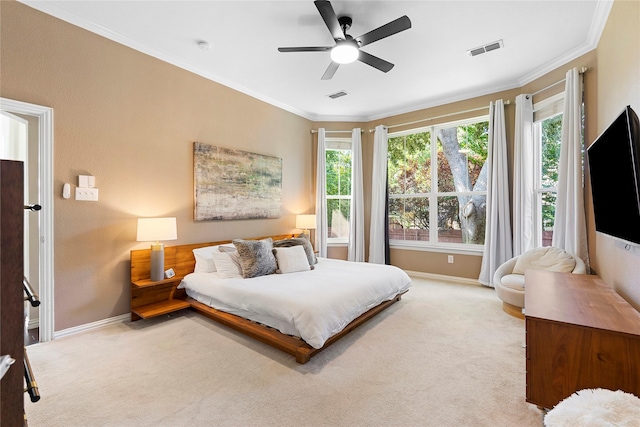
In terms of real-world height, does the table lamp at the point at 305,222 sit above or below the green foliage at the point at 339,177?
below

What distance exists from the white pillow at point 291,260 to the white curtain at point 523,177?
9.89 ft

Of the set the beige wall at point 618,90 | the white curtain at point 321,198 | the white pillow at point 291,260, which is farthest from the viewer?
the white curtain at point 321,198

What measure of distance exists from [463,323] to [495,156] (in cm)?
263

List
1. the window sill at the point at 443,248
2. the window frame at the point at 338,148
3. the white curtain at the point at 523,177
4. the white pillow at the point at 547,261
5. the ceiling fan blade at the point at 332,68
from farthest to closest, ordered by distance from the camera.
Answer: the window frame at the point at 338,148 → the window sill at the point at 443,248 → the white curtain at the point at 523,177 → the white pillow at the point at 547,261 → the ceiling fan blade at the point at 332,68

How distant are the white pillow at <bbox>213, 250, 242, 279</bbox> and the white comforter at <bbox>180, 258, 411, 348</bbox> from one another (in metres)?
0.14

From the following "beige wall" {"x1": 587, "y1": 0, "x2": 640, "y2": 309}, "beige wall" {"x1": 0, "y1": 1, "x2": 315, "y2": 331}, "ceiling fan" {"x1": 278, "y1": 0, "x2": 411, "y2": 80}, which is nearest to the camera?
"beige wall" {"x1": 587, "y1": 0, "x2": 640, "y2": 309}

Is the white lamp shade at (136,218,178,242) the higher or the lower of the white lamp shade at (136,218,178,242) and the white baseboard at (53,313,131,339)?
the higher

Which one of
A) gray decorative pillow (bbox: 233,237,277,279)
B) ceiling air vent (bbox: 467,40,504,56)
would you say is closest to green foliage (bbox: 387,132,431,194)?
ceiling air vent (bbox: 467,40,504,56)

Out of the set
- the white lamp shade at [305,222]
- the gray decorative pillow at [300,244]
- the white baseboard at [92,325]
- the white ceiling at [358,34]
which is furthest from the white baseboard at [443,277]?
the white baseboard at [92,325]

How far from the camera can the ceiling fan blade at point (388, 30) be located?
2.25 meters

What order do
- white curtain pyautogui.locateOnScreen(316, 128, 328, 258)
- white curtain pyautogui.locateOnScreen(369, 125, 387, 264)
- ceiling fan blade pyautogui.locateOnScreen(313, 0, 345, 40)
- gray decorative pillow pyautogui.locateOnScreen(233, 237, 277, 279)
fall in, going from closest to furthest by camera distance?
ceiling fan blade pyautogui.locateOnScreen(313, 0, 345, 40) → gray decorative pillow pyautogui.locateOnScreen(233, 237, 277, 279) → white curtain pyautogui.locateOnScreen(369, 125, 387, 264) → white curtain pyautogui.locateOnScreen(316, 128, 328, 258)

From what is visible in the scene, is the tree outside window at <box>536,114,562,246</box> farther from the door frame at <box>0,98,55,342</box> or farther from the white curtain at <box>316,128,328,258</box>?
the door frame at <box>0,98,55,342</box>

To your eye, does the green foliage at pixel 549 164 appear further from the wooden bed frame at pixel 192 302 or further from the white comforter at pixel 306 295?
the wooden bed frame at pixel 192 302

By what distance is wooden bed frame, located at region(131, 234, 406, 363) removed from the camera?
2320 millimetres
